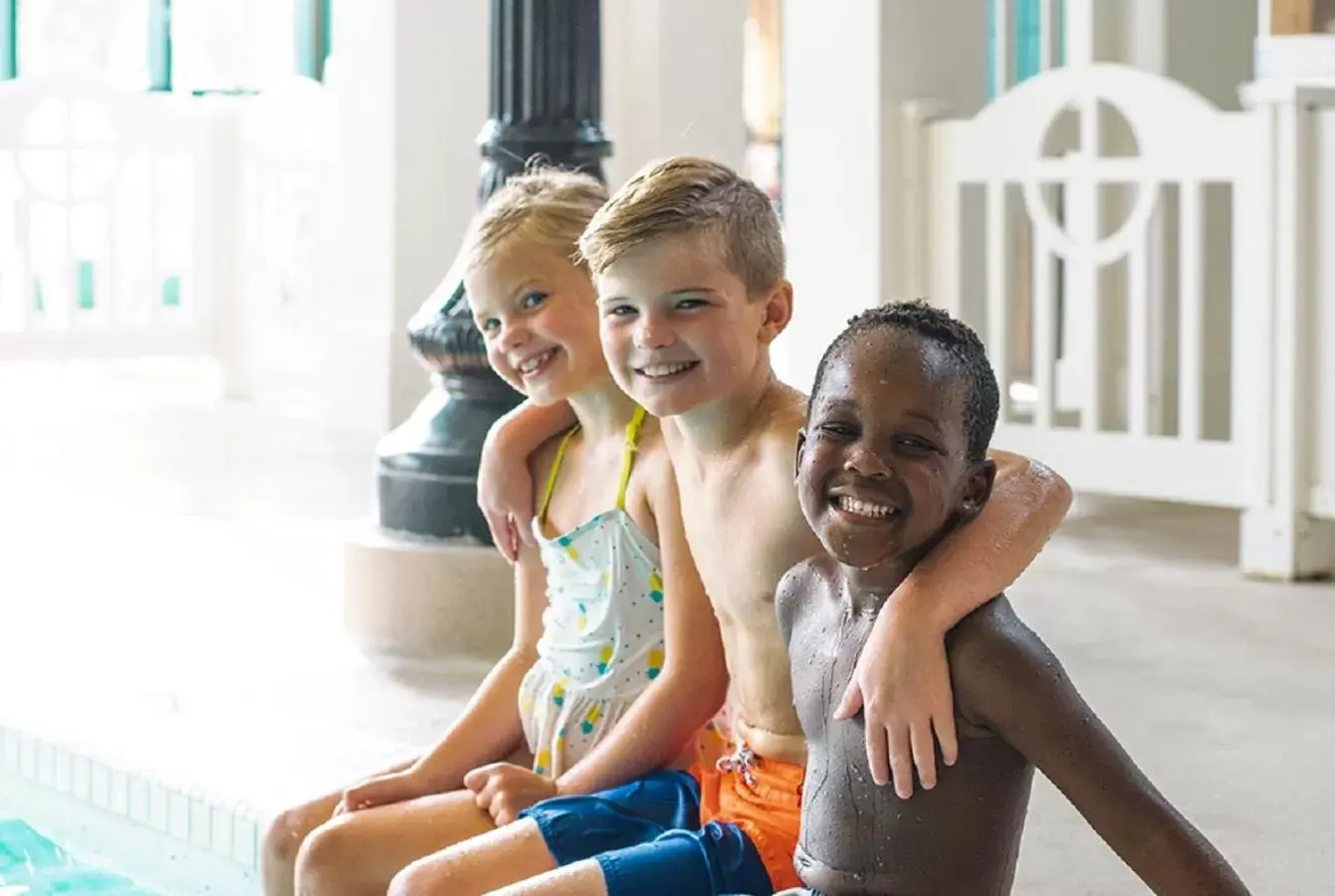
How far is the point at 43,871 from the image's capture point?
288 cm

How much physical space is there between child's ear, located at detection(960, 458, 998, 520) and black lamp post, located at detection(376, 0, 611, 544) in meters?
2.15

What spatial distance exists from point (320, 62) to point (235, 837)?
6.73 meters

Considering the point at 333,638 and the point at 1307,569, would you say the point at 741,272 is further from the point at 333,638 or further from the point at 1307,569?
the point at 1307,569

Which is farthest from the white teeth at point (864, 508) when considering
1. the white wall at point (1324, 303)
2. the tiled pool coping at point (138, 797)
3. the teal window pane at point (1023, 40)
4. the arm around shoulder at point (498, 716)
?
the teal window pane at point (1023, 40)

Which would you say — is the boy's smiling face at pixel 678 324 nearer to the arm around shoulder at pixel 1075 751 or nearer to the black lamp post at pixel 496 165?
the arm around shoulder at pixel 1075 751

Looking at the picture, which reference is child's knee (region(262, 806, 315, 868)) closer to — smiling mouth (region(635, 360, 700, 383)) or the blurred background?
the blurred background

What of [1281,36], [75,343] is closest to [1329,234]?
[1281,36]

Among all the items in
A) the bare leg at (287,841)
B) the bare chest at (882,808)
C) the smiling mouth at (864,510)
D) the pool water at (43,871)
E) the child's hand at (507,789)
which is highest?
the smiling mouth at (864,510)

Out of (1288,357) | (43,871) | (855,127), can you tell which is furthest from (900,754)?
(855,127)

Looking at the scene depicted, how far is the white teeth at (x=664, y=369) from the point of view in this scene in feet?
6.14

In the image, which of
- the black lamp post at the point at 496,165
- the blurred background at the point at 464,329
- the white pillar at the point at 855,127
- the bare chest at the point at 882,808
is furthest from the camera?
the white pillar at the point at 855,127

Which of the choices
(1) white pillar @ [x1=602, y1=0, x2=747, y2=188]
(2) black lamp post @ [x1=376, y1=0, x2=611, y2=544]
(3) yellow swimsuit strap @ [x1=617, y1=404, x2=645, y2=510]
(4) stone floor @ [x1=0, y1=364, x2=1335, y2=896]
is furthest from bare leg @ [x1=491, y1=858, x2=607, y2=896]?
(1) white pillar @ [x1=602, y1=0, x2=747, y2=188]

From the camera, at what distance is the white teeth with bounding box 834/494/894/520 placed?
157cm

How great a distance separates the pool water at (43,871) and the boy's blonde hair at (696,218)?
128 centimetres
